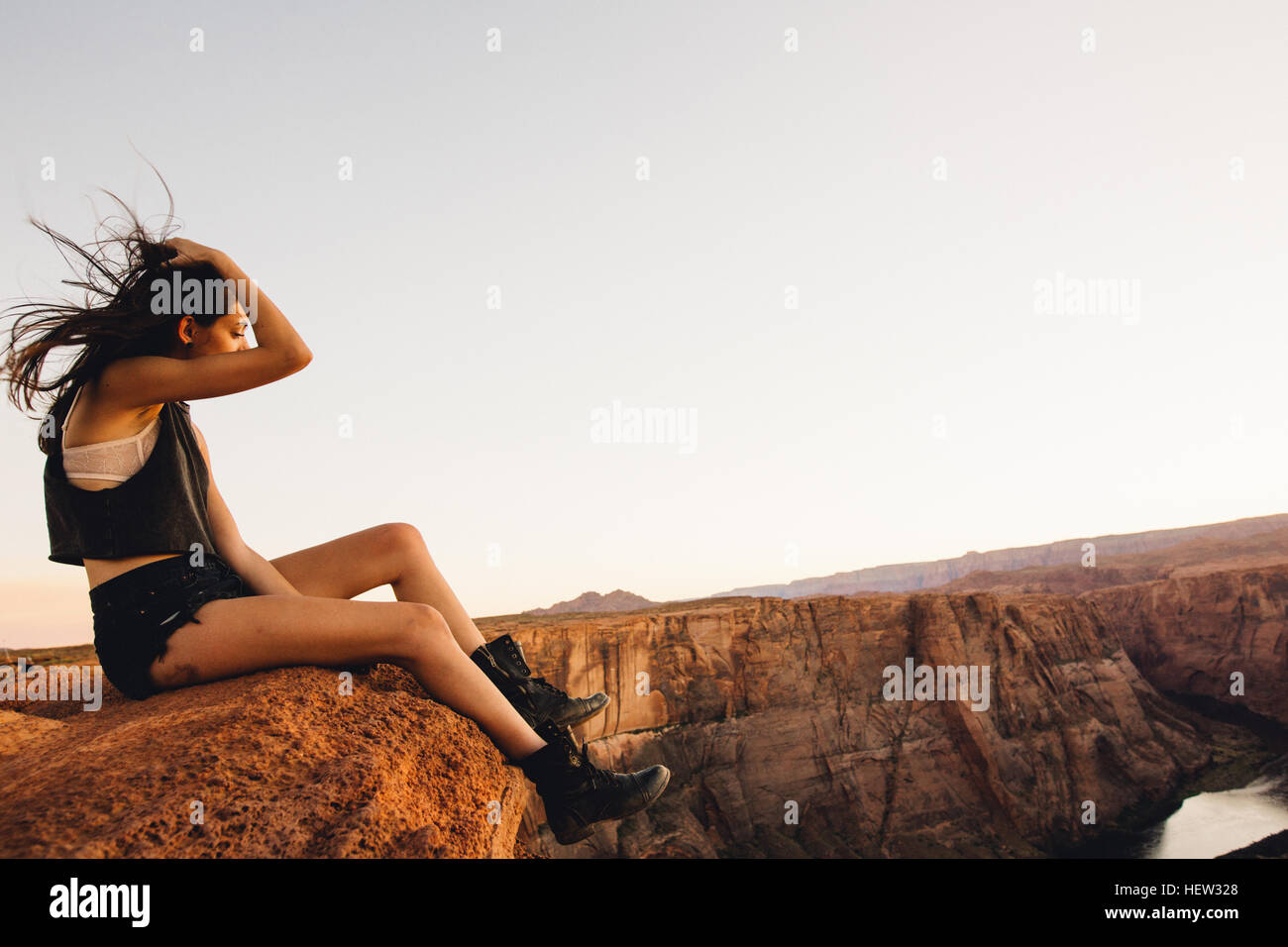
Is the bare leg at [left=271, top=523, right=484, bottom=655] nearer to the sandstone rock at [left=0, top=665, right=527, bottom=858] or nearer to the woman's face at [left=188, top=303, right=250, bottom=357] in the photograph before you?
the sandstone rock at [left=0, top=665, right=527, bottom=858]

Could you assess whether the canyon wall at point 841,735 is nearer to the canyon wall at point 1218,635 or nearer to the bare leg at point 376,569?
the canyon wall at point 1218,635

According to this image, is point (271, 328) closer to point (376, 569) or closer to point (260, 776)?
point (376, 569)

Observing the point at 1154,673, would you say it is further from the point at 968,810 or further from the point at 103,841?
the point at 103,841

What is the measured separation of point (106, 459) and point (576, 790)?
8.34 ft

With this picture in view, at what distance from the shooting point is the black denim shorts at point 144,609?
299 cm

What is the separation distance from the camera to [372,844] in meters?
2.48

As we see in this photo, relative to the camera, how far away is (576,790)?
3.48 metres

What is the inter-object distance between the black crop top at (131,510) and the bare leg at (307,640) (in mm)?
357

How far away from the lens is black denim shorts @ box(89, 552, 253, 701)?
9.82ft

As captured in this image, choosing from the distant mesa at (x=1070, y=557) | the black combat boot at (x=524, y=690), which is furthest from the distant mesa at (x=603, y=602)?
the black combat boot at (x=524, y=690)

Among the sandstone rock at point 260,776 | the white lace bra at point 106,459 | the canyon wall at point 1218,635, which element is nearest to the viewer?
the sandstone rock at point 260,776

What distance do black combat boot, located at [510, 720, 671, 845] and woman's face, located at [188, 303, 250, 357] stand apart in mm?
2466

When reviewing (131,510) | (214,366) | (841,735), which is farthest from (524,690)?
(841,735)

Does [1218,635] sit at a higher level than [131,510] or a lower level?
lower
